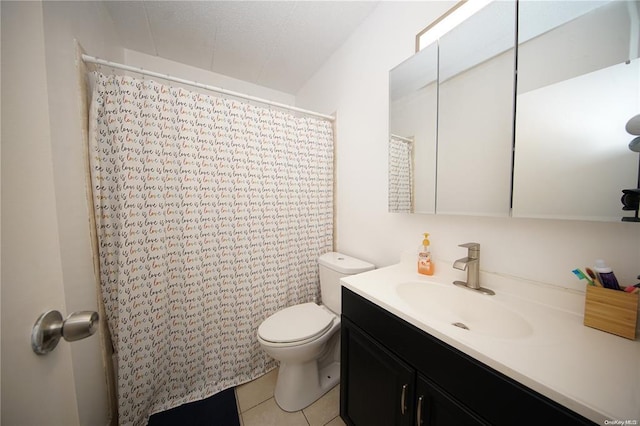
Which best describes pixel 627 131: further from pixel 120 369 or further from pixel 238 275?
pixel 120 369

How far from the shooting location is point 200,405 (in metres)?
1.23

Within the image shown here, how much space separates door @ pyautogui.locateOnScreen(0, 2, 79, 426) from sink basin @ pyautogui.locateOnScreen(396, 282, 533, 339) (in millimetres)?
886

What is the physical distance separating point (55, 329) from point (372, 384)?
990mm

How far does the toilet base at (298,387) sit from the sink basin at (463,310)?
0.83m

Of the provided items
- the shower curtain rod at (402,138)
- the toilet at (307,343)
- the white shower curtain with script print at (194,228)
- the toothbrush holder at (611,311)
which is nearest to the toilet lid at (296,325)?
the toilet at (307,343)

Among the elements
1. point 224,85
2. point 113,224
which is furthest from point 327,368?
point 224,85

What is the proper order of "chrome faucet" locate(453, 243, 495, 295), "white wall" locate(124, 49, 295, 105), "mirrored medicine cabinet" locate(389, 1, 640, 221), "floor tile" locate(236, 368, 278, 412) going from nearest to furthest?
"mirrored medicine cabinet" locate(389, 1, 640, 221) → "chrome faucet" locate(453, 243, 495, 295) → "floor tile" locate(236, 368, 278, 412) → "white wall" locate(124, 49, 295, 105)

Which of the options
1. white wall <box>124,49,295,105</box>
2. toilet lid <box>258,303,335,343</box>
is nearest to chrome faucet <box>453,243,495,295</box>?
toilet lid <box>258,303,335,343</box>

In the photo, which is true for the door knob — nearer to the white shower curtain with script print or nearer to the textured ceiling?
the white shower curtain with script print

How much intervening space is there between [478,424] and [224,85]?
8.66 ft

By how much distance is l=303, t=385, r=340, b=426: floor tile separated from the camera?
3.74ft

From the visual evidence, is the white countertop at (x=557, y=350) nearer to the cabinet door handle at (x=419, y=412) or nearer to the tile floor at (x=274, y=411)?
the cabinet door handle at (x=419, y=412)

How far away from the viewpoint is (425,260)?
104 cm

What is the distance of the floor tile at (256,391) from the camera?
4.12 ft
